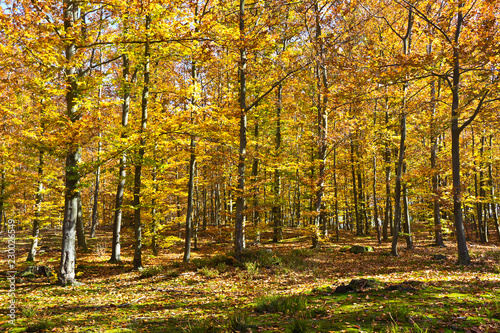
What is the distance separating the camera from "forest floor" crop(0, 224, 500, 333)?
5000 millimetres

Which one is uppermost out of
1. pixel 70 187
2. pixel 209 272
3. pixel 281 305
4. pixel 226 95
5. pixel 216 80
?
pixel 216 80

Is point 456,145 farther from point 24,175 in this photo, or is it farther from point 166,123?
point 24,175

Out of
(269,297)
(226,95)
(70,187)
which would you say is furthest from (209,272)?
(226,95)

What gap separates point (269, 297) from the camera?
261 inches

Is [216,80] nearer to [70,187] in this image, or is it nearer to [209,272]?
[70,187]

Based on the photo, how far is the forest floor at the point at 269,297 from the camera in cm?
500

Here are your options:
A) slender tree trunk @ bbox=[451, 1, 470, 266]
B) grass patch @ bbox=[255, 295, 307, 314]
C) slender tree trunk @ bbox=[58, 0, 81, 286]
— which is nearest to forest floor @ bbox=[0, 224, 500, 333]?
grass patch @ bbox=[255, 295, 307, 314]

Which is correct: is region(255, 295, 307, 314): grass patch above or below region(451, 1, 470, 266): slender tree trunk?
below

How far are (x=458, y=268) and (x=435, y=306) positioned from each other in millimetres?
6003

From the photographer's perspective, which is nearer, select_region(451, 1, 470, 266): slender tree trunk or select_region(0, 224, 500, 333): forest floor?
select_region(0, 224, 500, 333): forest floor

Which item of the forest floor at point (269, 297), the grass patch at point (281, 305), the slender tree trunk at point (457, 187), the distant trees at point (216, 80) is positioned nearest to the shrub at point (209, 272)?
the forest floor at point (269, 297)

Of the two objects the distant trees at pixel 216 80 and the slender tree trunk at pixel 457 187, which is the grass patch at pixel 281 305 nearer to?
the distant trees at pixel 216 80

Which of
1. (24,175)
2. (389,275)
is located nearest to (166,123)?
(24,175)

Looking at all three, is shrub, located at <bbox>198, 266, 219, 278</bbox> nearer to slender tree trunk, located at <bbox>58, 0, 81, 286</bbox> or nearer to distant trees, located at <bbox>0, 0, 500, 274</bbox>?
distant trees, located at <bbox>0, 0, 500, 274</bbox>
